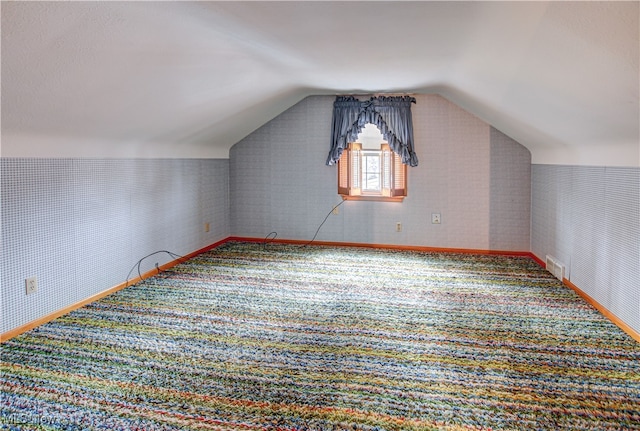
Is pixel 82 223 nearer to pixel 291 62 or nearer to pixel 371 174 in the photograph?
pixel 291 62

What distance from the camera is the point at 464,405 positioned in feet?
7.02

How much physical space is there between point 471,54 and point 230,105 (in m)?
2.32

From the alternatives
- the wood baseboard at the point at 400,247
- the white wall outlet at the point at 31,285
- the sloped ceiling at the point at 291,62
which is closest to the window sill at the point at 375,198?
the wood baseboard at the point at 400,247

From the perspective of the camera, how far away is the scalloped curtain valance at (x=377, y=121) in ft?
17.8


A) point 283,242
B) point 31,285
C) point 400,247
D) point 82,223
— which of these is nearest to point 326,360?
point 31,285

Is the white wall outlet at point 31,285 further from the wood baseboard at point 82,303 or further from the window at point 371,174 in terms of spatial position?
the window at point 371,174

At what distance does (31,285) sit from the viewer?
3.11m

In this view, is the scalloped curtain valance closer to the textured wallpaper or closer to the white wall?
the white wall

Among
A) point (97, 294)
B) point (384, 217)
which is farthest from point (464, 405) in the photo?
point (384, 217)

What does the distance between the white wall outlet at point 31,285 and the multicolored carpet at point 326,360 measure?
0.30 meters

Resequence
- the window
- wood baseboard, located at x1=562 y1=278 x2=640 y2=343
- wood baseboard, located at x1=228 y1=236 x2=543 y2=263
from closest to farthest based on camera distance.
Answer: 1. wood baseboard, located at x1=562 y1=278 x2=640 y2=343
2. wood baseboard, located at x1=228 y1=236 x2=543 y2=263
3. the window

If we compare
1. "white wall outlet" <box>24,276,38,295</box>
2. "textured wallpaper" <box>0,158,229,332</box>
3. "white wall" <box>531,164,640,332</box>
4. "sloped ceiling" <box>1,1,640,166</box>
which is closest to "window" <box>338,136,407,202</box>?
"sloped ceiling" <box>1,1,640,166</box>

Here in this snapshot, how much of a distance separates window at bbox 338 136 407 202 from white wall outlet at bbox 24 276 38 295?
11.6ft

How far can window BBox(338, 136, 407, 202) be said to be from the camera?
5.64 metres
